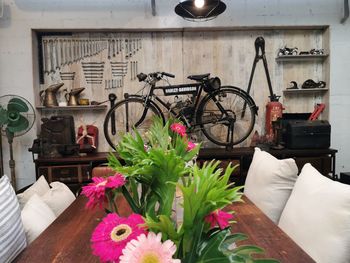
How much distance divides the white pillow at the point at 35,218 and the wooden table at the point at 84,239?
0.06m

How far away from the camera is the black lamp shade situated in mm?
2266

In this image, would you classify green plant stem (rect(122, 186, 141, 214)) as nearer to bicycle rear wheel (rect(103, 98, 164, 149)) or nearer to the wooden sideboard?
the wooden sideboard

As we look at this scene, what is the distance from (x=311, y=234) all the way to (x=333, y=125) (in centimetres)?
301

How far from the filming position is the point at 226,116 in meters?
3.75

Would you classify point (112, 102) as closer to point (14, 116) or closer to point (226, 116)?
point (14, 116)

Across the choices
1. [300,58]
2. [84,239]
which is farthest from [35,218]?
[300,58]

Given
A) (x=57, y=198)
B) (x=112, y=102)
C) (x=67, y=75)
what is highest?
(x=67, y=75)

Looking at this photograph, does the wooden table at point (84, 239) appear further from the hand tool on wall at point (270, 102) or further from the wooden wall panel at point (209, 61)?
the wooden wall panel at point (209, 61)

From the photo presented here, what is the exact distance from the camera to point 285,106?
410cm

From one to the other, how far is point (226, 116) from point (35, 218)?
265 centimetres

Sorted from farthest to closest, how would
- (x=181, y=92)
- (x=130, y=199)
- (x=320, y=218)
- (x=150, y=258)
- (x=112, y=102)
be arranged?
(x=112, y=102) < (x=181, y=92) < (x=320, y=218) < (x=130, y=199) < (x=150, y=258)

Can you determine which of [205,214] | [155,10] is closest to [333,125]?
A: [155,10]

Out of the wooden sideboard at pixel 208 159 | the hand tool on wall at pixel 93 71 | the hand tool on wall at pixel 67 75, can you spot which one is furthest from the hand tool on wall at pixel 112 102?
the hand tool on wall at pixel 67 75

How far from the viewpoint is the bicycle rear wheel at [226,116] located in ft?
12.3
